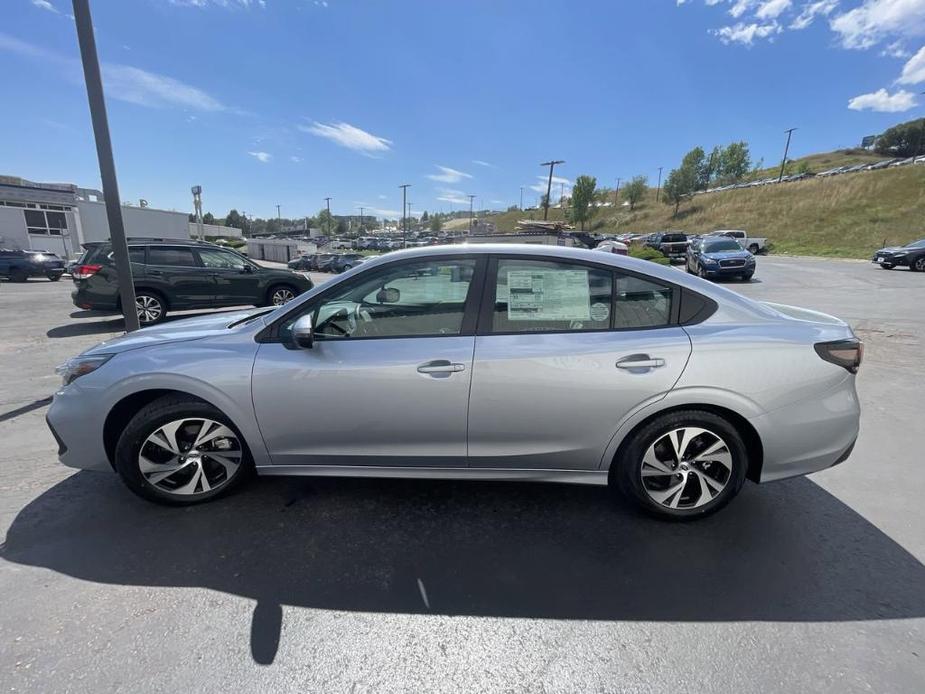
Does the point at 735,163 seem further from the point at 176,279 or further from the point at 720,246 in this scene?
the point at 176,279

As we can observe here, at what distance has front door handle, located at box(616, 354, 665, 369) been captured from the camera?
240cm

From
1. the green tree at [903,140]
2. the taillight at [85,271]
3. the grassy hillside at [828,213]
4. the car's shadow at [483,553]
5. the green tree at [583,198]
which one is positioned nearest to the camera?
the car's shadow at [483,553]

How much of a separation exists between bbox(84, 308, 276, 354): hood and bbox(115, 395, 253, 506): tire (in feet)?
1.26

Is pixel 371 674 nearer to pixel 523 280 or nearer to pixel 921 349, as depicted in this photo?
pixel 523 280

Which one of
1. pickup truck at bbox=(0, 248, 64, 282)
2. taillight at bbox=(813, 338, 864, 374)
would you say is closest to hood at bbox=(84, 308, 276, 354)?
taillight at bbox=(813, 338, 864, 374)

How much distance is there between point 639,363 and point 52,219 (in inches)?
1817

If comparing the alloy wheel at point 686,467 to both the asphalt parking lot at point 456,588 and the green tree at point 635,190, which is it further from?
the green tree at point 635,190

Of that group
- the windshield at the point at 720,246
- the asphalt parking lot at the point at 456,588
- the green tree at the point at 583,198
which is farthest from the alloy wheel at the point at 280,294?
the green tree at the point at 583,198

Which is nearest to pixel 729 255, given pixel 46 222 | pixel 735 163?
pixel 46 222

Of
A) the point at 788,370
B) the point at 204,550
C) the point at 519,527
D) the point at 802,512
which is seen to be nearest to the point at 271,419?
the point at 204,550

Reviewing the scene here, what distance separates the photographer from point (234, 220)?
12556 cm

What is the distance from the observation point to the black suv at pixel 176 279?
834cm

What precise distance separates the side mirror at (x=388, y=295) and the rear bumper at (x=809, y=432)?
2229 millimetres

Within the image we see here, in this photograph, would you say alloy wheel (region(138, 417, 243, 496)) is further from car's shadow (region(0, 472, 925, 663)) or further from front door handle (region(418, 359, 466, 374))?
front door handle (region(418, 359, 466, 374))
